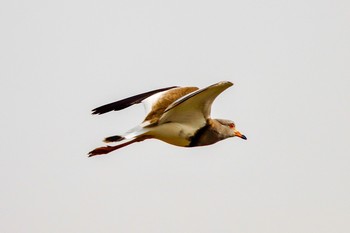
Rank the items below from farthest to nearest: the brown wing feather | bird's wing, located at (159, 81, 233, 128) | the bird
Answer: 1. the brown wing feather
2. the bird
3. bird's wing, located at (159, 81, 233, 128)

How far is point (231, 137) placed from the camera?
17.7 meters

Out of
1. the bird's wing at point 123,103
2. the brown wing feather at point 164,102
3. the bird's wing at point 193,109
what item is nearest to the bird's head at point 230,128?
the bird's wing at point 193,109

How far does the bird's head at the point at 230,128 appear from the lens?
17516mm

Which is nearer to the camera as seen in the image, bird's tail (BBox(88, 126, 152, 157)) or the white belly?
bird's tail (BBox(88, 126, 152, 157))

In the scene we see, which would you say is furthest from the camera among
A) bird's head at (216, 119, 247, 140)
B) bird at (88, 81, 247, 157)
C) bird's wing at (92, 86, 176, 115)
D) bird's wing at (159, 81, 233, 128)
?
bird's wing at (92, 86, 176, 115)

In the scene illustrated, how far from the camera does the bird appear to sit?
52.1 ft

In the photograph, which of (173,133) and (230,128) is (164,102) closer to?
(173,133)

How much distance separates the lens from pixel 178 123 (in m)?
16.6

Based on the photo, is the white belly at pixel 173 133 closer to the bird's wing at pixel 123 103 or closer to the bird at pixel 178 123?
the bird at pixel 178 123

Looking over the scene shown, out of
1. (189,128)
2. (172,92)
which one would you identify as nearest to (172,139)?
(189,128)

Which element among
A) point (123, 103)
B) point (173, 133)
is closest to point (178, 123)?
point (173, 133)

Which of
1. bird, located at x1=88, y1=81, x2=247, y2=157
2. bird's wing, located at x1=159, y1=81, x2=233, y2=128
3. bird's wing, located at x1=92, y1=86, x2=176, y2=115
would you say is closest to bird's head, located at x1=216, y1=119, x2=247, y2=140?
A: bird, located at x1=88, y1=81, x2=247, y2=157

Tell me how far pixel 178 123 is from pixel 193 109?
0.45m

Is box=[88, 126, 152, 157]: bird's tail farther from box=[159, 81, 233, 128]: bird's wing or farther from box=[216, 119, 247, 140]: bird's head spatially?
box=[216, 119, 247, 140]: bird's head
